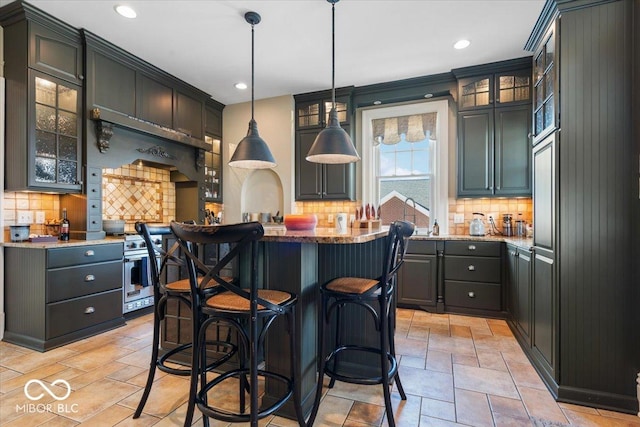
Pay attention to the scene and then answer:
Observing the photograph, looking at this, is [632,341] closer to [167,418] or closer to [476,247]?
[476,247]

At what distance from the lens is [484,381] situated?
2.22m

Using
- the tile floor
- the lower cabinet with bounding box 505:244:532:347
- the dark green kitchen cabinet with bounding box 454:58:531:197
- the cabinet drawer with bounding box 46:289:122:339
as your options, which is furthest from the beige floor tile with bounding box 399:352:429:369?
the cabinet drawer with bounding box 46:289:122:339

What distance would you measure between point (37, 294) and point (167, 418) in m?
1.87

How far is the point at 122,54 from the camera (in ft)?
11.6

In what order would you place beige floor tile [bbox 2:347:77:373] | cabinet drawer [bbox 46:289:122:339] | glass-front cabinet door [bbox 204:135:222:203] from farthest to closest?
1. glass-front cabinet door [bbox 204:135:222:203]
2. cabinet drawer [bbox 46:289:122:339]
3. beige floor tile [bbox 2:347:77:373]

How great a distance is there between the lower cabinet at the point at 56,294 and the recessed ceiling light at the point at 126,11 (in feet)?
6.85

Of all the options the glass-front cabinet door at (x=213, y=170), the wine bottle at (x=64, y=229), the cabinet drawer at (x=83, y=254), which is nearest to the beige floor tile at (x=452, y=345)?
the cabinet drawer at (x=83, y=254)

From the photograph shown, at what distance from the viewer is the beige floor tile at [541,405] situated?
1838mm

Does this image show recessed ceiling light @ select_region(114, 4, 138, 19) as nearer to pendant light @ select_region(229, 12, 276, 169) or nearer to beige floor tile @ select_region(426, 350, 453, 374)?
pendant light @ select_region(229, 12, 276, 169)

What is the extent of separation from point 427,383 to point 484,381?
395mm

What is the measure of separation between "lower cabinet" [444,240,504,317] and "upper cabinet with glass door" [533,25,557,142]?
1.37 metres

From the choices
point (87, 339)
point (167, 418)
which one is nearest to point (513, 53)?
point (167, 418)

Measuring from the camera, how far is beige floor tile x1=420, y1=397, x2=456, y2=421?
182cm

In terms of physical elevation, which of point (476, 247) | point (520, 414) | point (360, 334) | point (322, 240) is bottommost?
point (520, 414)
